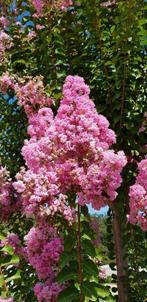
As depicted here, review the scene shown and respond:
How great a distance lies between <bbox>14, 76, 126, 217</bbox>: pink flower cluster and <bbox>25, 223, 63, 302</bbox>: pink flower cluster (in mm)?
201

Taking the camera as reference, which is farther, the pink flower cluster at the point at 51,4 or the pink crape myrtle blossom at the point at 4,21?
the pink crape myrtle blossom at the point at 4,21

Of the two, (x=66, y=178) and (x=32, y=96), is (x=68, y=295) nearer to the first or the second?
(x=66, y=178)

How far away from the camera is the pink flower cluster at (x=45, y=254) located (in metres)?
2.30

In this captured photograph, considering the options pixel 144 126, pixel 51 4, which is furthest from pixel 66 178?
pixel 51 4

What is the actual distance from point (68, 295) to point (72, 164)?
0.56 metres

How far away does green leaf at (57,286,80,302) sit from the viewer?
2232mm

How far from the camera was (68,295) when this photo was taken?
7.39ft

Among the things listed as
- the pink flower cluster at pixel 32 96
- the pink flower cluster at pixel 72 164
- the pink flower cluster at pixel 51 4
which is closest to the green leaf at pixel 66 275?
the pink flower cluster at pixel 72 164

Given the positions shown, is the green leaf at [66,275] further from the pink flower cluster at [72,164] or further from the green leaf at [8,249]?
the green leaf at [8,249]

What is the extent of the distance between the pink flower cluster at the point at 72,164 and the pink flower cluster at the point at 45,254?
0.20 m

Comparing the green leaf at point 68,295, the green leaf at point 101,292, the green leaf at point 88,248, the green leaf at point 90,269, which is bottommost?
the green leaf at point 68,295

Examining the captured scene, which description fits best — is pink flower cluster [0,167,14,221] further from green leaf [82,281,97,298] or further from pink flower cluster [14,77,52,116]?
Result: green leaf [82,281,97,298]

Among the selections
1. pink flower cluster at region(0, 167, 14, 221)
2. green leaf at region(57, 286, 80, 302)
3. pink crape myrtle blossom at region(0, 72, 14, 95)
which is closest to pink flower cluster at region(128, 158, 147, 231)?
green leaf at region(57, 286, 80, 302)

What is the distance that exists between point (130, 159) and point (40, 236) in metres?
1.08
